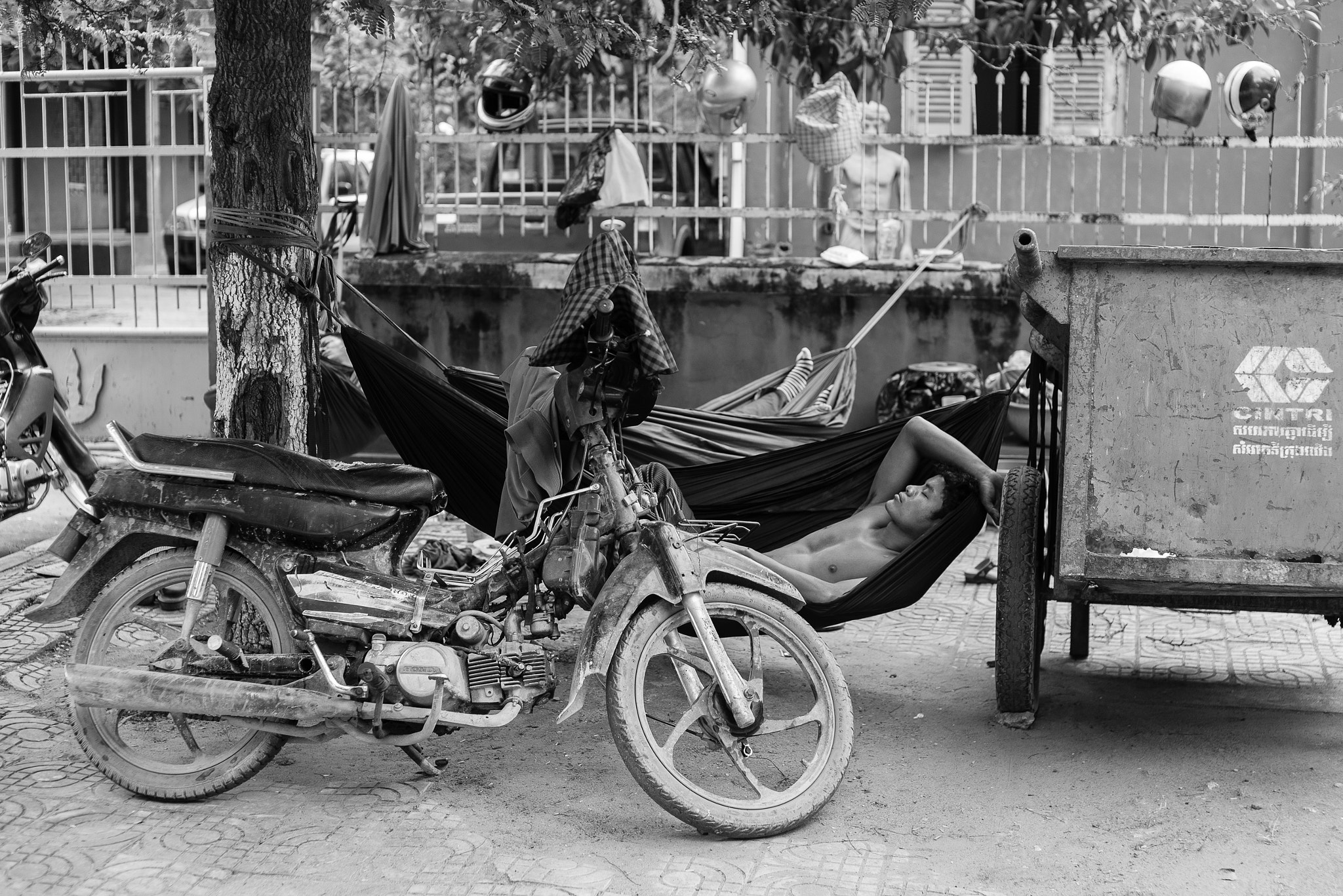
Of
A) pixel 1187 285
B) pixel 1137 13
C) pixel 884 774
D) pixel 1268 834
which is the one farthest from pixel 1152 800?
pixel 1137 13

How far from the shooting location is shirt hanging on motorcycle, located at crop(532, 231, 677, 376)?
3.73 m

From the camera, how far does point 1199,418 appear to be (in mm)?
3658

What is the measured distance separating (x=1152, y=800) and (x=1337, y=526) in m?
0.88

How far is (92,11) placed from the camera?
5.18 meters

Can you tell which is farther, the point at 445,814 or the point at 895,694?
the point at 895,694

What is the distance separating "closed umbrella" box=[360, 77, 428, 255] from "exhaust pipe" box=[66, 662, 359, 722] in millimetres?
4865

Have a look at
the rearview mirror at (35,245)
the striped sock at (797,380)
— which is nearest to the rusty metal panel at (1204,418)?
the striped sock at (797,380)

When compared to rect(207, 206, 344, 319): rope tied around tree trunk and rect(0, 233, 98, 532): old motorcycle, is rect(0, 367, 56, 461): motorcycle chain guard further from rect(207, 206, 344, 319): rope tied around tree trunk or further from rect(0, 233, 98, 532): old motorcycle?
rect(207, 206, 344, 319): rope tied around tree trunk

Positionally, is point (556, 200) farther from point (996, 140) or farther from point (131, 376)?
point (131, 376)

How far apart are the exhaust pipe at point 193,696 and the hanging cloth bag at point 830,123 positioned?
5.18 meters

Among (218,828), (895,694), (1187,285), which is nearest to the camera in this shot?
(218,828)

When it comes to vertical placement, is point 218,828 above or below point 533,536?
below

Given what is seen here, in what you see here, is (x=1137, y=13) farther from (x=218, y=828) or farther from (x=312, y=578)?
(x=218, y=828)

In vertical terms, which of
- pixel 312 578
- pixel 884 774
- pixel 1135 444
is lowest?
pixel 884 774
